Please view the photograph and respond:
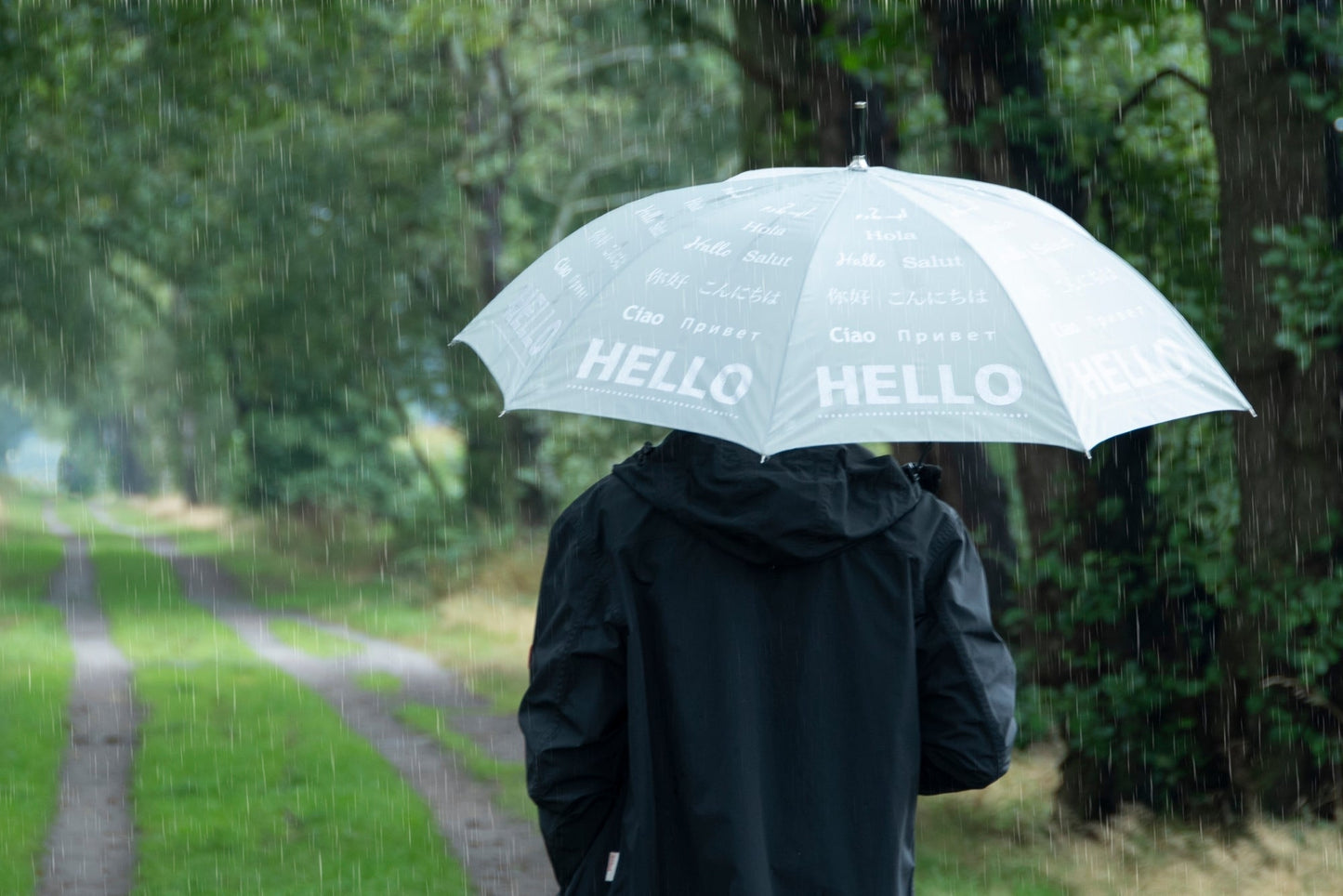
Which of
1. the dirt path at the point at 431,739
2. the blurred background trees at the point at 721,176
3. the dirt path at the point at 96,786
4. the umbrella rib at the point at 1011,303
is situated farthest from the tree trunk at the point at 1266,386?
the dirt path at the point at 96,786

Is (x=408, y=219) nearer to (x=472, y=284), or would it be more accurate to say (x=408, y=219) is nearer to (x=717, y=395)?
(x=472, y=284)

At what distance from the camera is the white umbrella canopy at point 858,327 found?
9.07 ft

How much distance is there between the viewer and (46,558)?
95.6 feet

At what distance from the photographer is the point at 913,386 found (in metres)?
2.79

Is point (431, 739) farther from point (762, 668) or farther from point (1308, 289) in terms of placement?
point (762, 668)

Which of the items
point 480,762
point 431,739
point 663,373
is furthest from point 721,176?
point 663,373

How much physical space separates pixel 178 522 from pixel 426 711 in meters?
36.8

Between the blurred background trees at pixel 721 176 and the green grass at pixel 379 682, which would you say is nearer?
the blurred background trees at pixel 721 176

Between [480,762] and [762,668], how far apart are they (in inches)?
279

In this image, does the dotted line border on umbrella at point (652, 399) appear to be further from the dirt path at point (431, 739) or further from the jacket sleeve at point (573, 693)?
the dirt path at point (431, 739)

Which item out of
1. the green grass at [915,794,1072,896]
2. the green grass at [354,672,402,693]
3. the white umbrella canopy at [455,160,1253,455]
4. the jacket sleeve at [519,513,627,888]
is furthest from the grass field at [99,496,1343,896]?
the jacket sleeve at [519,513,627,888]

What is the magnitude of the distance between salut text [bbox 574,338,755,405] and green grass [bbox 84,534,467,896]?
13.7ft

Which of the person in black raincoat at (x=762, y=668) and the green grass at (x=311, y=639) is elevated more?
the person in black raincoat at (x=762, y=668)

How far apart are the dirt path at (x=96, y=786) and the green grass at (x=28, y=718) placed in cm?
8
